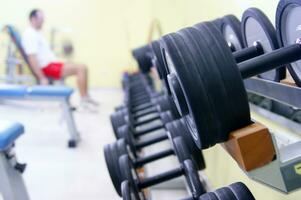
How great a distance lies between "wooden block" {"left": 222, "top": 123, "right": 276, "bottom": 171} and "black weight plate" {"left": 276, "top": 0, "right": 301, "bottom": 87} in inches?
12.1

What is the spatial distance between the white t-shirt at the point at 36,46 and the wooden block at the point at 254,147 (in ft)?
11.0

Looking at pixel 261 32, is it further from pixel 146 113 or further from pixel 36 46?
pixel 36 46

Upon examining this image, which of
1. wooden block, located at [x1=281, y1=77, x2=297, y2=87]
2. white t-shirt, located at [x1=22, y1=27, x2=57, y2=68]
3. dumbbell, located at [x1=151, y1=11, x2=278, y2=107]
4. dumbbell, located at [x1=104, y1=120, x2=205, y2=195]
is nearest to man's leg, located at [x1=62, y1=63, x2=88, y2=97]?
white t-shirt, located at [x1=22, y1=27, x2=57, y2=68]

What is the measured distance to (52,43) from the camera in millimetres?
4867

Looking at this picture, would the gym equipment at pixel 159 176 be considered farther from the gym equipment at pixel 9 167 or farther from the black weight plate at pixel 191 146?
the gym equipment at pixel 9 167

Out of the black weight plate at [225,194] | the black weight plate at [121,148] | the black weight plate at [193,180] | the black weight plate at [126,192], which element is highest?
the black weight plate at [225,194]

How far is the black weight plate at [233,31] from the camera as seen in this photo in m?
1.06

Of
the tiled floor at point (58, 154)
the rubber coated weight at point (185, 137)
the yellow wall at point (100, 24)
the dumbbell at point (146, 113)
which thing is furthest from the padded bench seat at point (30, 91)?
the yellow wall at point (100, 24)

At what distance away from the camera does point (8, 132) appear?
3.84ft

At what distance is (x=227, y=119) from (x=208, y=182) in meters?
1.43

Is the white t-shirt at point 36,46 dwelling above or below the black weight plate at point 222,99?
above

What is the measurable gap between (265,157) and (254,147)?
28 mm

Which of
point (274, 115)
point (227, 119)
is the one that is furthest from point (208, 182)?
point (227, 119)

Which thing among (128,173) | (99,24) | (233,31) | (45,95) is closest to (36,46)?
(45,95)
